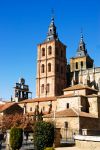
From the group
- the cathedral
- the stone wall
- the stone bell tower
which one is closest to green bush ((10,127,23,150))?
the stone wall

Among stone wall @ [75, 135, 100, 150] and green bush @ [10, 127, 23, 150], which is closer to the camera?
stone wall @ [75, 135, 100, 150]

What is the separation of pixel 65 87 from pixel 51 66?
6.10 meters

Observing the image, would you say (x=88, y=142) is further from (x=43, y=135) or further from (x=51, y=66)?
(x=51, y=66)

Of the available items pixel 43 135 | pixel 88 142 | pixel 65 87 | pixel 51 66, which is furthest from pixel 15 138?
pixel 65 87

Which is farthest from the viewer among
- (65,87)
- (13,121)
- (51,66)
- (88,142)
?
(65,87)

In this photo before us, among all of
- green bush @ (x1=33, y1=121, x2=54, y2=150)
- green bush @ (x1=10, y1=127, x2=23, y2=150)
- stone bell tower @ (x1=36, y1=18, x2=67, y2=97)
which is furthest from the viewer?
stone bell tower @ (x1=36, y1=18, x2=67, y2=97)

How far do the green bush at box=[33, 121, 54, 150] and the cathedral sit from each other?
14.6 meters

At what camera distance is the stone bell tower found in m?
66.1

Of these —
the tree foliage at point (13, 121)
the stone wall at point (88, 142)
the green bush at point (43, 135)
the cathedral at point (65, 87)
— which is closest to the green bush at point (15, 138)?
the green bush at point (43, 135)

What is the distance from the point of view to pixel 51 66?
2665 inches

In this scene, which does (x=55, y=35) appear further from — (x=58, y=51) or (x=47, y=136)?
(x=47, y=136)

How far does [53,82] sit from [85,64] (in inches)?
509

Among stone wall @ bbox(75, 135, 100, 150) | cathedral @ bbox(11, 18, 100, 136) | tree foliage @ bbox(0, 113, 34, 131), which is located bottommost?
Answer: stone wall @ bbox(75, 135, 100, 150)

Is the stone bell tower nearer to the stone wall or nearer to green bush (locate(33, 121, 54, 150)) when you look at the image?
green bush (locate(33, 121, 54, 150))
